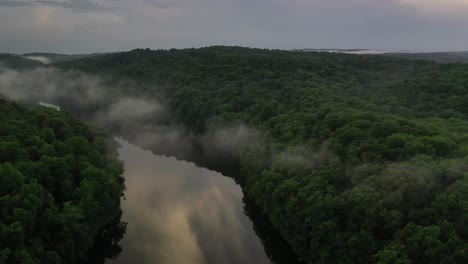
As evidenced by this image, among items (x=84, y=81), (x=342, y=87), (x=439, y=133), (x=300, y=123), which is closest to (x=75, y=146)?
(x=300, y=123)

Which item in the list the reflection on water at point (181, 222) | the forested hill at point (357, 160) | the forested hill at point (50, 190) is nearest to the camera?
the forested hill at point (50, 190)

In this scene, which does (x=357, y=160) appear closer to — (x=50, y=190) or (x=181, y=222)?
(x=181, y=222)

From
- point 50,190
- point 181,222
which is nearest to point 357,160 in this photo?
point 181,222

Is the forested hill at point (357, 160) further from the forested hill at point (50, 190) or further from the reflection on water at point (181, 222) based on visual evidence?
the forested hill at point (50, 190)

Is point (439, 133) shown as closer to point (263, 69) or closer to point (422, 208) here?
point (422, 208)

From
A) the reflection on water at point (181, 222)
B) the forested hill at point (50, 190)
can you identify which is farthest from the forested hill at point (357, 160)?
the forested hill at point (50, 190)

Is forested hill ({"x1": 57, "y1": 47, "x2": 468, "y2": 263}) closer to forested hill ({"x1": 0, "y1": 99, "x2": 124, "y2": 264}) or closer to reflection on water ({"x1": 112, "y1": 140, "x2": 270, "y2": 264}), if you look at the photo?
reflection on water ({"x1": 112, "y1": 140, "x2": 270, "y2": 264})

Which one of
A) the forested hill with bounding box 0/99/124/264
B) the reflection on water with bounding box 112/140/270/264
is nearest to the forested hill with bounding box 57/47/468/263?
the reflection on water with bounding box 112/140/270/264
